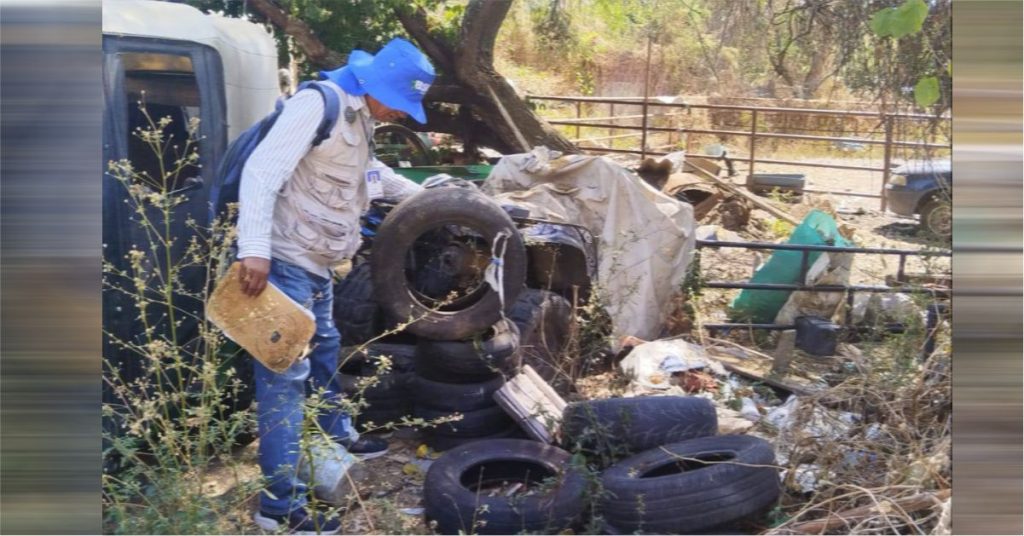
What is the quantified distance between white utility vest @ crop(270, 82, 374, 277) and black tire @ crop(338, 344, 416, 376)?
1.05 m

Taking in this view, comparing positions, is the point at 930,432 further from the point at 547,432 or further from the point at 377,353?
the point at 377,353

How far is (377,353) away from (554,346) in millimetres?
1179

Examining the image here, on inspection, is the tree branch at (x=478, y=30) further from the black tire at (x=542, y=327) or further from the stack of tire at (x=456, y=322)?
the stack of tire at (x=456, y=322)

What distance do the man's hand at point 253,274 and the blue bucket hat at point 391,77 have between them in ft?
2.95

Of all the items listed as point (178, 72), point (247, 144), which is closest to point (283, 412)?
point (247, 144)

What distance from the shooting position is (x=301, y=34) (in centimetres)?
853

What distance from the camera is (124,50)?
4.28 meters

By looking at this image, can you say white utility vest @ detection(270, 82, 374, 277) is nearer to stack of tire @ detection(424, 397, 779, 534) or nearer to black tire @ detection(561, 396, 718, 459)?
stack of tire @ detection(424, 397, 779, 534)

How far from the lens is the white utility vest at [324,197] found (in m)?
4.23

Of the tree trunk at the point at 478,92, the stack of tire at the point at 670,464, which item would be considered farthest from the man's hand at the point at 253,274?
the tree trunk at the point at 478,92

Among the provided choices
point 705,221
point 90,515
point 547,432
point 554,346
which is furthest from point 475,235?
point 705,221

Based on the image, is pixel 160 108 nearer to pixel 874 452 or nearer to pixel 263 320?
pixel 263 320

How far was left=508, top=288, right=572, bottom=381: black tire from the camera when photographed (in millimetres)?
5734

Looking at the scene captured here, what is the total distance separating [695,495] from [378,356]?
2.07 meters
